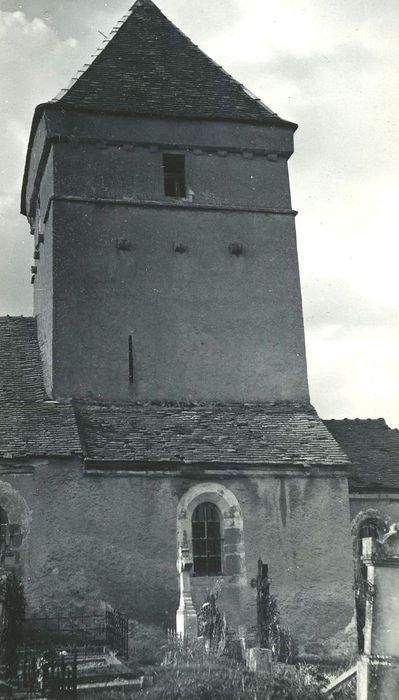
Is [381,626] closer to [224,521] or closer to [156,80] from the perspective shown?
[224,521]

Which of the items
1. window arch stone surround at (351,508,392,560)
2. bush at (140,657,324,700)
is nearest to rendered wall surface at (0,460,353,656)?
window arch stone surround at (351,508,392,560)

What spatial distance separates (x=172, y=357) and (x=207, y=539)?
441 centimetres

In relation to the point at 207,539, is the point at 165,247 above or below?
above

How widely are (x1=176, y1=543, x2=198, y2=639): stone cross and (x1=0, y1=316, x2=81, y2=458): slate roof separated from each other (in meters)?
3.03

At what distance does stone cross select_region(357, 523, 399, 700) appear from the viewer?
1123cm

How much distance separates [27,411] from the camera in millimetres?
18594

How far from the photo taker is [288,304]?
2114cm

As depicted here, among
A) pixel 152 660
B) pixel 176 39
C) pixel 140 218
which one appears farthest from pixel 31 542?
pixel 176 39

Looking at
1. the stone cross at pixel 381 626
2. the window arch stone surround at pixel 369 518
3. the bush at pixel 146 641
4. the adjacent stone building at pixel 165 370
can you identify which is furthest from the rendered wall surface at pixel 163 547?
the stone cross at pixel 381 626

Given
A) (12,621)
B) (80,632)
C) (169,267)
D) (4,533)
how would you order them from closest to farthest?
(12,621) → (80,632) → (4,533) → (169,267)

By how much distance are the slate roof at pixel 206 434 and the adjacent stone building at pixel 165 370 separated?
0.15 ft

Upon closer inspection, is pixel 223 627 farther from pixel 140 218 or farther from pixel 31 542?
pixel 140 218

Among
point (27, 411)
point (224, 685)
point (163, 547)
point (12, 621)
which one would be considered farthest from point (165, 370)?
point (224, 685)

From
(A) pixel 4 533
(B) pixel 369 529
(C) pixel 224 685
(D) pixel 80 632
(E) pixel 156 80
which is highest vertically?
(E) pixel 156 80
